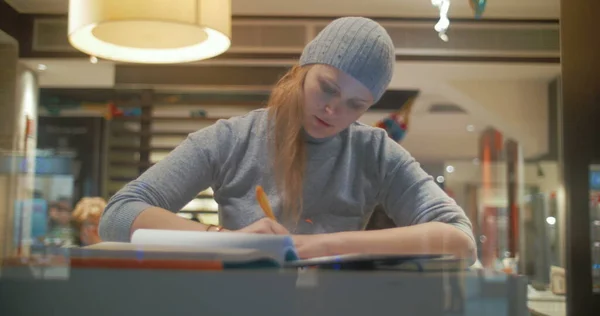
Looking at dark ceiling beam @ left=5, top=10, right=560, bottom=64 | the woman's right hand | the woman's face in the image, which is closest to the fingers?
the woman's right hand

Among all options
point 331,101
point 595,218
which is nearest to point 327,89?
point 331,101

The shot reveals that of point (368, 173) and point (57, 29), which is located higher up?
point (57, 29)

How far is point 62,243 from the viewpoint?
2.18ft

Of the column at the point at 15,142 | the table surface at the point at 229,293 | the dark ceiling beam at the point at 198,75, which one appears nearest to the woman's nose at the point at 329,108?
the dark ceiling beam at the point at 198,75

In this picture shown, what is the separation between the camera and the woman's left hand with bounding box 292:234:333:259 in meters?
0.60

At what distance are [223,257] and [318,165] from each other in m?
0.25

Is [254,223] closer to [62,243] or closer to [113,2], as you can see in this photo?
[62,243]

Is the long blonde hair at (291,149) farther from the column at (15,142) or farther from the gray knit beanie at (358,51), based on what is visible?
the column at (15,142)

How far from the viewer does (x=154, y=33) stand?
77 centimetres

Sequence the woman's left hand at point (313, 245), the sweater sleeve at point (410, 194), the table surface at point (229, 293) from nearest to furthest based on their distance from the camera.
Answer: the table surface at point (229, 293) → the woman's left hand at point (313, 245) → the sweater sleeve at point (410, 194)

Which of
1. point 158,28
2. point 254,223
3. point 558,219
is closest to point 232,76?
point 158,28

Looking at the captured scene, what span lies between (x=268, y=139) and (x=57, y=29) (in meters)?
0.31

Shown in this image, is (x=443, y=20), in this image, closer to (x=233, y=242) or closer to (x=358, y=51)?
(x=358, y=51)

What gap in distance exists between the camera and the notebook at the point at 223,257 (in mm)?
497
